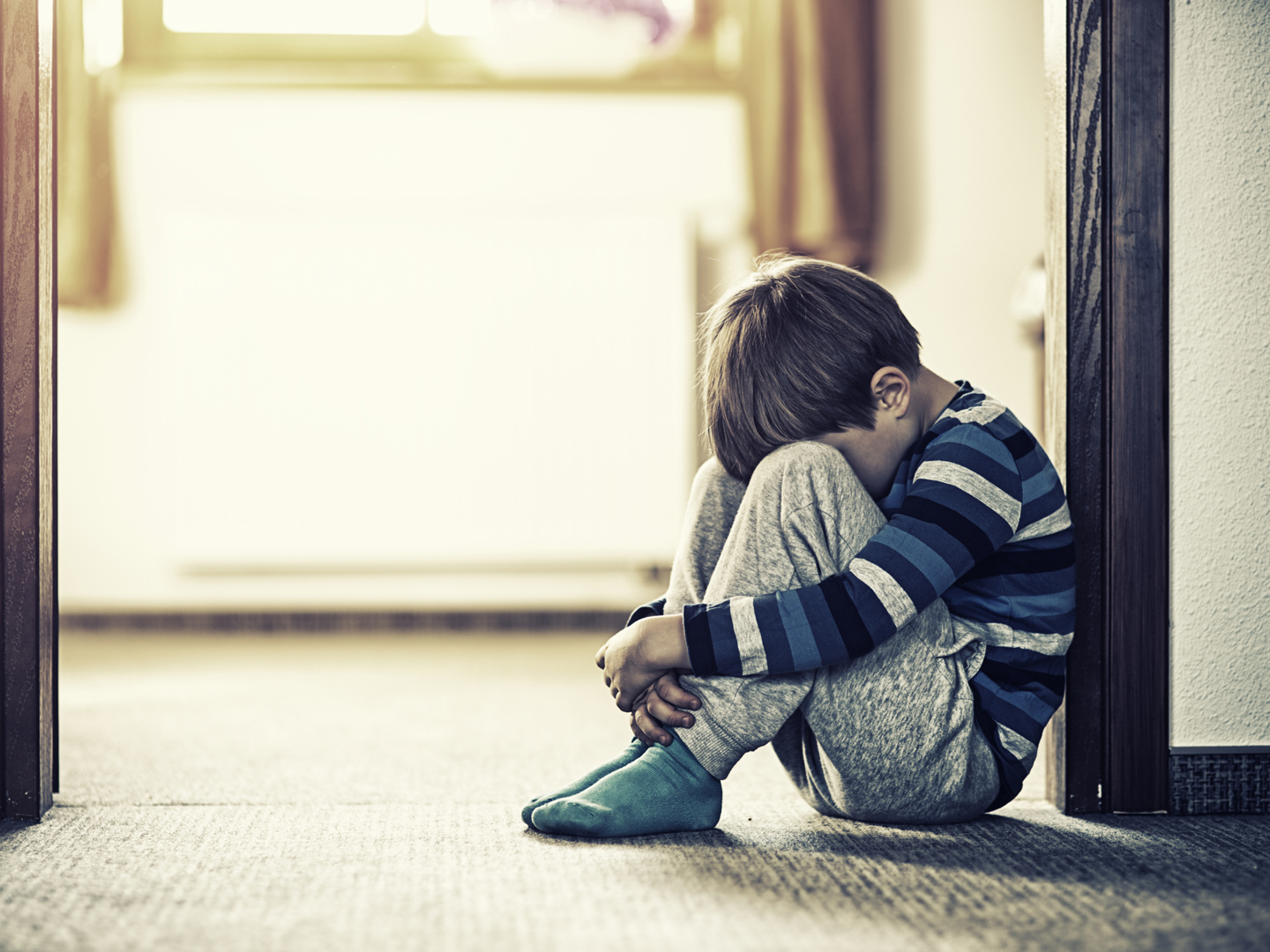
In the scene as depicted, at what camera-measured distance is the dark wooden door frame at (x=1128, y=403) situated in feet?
3.39

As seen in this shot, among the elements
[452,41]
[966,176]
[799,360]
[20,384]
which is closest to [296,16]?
[452,41]

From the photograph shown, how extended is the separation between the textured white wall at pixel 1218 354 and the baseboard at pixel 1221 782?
13 millimetres

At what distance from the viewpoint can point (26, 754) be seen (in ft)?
3.41

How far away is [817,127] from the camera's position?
2.44 m

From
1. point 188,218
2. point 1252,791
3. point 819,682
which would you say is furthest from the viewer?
point 188,218

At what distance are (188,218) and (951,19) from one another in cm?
165

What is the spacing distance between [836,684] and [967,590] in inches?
6.3

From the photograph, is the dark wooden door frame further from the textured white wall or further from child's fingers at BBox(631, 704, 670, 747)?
child's fingers at BBox(631, 704, 670, 747)

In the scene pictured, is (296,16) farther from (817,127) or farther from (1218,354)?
(1218,354)

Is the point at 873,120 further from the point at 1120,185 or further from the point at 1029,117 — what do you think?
the point at 1120,185

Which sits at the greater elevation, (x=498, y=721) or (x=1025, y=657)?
(x=1025, y=657)

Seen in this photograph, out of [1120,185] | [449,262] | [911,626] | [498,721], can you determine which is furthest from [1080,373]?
[449,262]

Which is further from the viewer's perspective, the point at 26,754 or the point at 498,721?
the point at 498,721

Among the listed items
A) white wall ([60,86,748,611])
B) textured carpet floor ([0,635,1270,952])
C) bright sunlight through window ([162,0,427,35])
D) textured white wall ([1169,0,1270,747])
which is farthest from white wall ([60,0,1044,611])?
textured white wall ([1169,0,1270,747])
